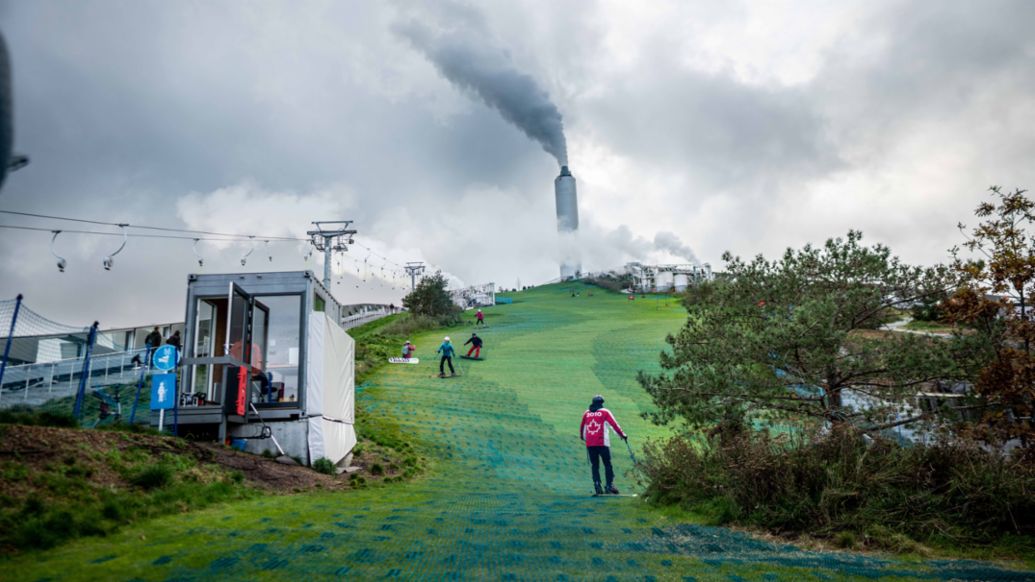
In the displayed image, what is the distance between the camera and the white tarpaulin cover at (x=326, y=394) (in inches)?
469

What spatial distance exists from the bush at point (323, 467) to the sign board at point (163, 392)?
262 centimetres

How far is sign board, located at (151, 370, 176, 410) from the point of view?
33.2 feet

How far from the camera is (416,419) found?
18.5 meters

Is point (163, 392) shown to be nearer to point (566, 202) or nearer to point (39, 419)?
point (39, 419)

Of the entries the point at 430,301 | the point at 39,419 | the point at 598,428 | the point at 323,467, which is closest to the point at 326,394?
the point at 323,467

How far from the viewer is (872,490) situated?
7.02 metres

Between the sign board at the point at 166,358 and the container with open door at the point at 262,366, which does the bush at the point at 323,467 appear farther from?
the sign board at the point at 166,358

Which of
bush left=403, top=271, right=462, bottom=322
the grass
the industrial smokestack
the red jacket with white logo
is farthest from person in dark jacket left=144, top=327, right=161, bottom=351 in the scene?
the industrial smokestack

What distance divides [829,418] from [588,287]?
306 ft

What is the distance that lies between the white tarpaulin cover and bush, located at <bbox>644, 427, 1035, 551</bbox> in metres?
6.97

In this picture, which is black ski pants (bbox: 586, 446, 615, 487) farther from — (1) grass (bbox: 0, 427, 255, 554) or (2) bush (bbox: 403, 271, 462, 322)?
(2) bush (bbox: 403, 271, 462, 322)

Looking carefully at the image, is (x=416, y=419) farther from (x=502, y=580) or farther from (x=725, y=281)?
(x=502, y=580)

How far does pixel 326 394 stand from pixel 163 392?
3.02 m

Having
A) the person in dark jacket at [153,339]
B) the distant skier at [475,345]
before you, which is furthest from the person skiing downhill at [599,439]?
the distant skier at [475,345]
